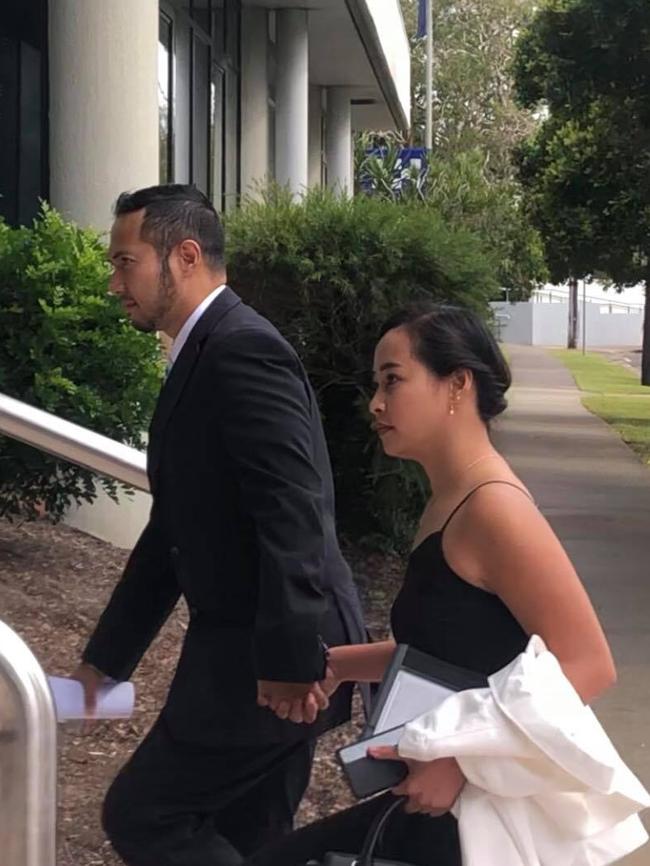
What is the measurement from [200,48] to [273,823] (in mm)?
12480

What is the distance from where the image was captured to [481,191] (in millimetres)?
21875

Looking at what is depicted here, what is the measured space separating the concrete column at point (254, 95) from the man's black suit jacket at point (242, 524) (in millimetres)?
13655

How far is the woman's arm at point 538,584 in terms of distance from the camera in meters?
2.28

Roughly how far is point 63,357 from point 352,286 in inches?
83.1

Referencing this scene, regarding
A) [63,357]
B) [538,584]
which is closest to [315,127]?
[63,357]

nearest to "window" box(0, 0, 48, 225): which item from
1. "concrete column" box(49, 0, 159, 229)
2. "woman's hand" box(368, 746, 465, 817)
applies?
"concrete column" box(49, 0, 159, 229)

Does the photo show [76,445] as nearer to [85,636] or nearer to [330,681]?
[330,681]

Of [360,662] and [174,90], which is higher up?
[174,90]

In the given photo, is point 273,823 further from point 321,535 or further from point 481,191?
point 481,191

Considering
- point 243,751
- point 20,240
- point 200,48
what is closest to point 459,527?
point 243,751

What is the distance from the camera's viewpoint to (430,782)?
2.20m

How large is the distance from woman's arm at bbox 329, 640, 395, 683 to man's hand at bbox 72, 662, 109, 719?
0.57 m

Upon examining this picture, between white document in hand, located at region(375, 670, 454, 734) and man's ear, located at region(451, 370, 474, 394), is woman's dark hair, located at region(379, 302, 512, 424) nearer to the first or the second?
man's ear, located at region(451, 370, 474, 394)

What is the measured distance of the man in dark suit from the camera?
2629 mm
